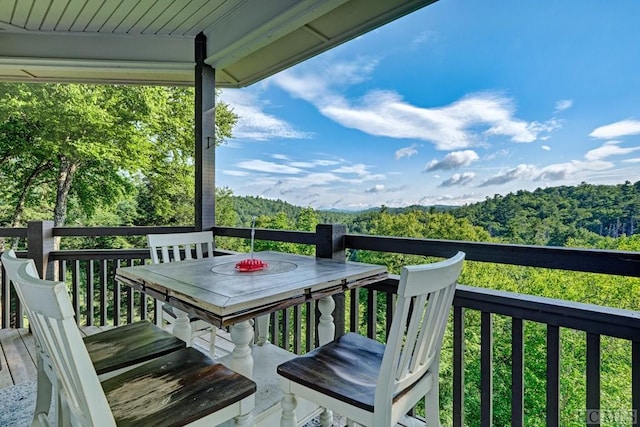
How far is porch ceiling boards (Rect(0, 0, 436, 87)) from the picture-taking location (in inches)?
104

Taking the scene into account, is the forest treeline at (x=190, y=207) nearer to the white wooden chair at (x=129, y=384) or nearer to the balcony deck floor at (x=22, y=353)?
the balcony deck floor at (x=22, y=353)

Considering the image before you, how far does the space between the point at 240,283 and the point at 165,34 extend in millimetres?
2857

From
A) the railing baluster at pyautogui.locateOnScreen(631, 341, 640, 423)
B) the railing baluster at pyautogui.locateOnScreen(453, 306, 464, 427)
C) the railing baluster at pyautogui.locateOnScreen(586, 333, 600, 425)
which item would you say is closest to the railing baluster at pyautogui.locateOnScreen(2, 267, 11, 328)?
the railing baluster at pyautogui.locateOnScreen(453, 306, 464, 427)

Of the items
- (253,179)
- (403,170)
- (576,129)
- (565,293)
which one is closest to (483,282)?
(565,293)

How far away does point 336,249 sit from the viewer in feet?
6.87

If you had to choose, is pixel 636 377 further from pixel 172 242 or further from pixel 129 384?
pixel 172 242

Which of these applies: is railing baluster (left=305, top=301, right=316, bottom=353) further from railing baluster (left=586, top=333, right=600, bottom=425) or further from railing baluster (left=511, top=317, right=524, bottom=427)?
railing baluster (left=586, top=333, right=600, bottom=425)

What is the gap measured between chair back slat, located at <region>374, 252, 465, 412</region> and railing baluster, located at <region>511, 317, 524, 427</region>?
358mm

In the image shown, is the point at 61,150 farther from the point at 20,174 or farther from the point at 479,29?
→ the point at 479,29

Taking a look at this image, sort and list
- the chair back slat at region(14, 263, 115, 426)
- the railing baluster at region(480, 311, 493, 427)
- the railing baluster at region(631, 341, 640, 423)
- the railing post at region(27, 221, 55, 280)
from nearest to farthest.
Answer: the chair back slat at region(14, 263, 115, 426), the railing baluster at region(631, 341, 640, 423), the railing baluster at region(480, 311, 493, 427), the railing post at region(27, 221, 55, 280)

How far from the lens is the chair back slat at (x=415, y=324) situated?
3.22 ft

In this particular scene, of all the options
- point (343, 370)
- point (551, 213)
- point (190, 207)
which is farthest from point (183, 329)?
point (551, 213)

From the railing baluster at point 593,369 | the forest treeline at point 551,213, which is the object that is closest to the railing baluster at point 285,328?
the railing baluster at point 593,369

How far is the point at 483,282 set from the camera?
12.0m
